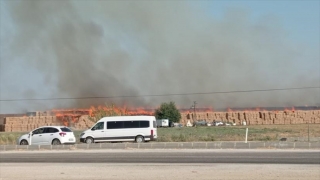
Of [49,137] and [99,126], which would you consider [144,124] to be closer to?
[99,126]

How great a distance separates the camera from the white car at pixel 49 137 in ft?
107

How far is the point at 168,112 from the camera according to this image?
87.8 m

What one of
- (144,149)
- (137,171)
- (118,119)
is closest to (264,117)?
(118,119)

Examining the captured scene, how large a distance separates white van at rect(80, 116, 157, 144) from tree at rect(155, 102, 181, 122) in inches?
2055

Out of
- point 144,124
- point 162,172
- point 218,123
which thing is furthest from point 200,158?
point 218,123

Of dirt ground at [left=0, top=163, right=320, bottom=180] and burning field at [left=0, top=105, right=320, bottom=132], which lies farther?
burning field at [left=0, top=105, right=320, bottom=132]

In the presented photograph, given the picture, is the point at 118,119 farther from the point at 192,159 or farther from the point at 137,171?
the point at 137,171

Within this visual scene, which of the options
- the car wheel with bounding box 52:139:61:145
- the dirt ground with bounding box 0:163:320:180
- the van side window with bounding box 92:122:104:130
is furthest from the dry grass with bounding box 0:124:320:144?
the dirt ground with bounding box 0:163:320:180

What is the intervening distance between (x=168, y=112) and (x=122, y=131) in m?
53.8

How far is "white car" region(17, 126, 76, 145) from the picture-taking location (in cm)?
3253

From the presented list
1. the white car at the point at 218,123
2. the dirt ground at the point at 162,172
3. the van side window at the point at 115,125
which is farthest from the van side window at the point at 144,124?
the white car at the point at 218,123

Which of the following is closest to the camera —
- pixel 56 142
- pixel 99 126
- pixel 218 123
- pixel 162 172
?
pixel 162 172

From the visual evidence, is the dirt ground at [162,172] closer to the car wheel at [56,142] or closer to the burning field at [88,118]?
the car wheel at [56,142]

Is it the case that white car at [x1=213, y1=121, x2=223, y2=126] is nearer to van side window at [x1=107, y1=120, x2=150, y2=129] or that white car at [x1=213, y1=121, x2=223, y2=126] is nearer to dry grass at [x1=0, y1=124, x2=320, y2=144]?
dry grass at [x1=0, y1=124, x2=320, y2=144]
